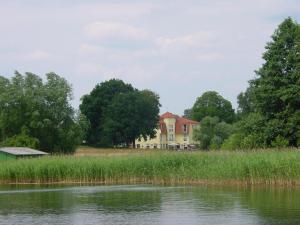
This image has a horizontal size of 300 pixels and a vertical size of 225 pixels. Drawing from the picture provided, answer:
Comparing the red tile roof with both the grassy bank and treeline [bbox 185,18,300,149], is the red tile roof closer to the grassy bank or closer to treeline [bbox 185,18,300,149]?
treeline [bbox 185,18,300,149]

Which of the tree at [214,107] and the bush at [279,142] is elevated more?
the tree at [214,107]

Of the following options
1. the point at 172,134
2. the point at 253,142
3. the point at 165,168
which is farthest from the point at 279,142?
the point at 172,134

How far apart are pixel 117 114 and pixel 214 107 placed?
29.5 m

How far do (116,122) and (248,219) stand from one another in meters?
83.1

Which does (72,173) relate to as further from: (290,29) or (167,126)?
(167,126)

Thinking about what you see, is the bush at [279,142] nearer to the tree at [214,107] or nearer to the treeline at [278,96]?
the treeline at [278,96]

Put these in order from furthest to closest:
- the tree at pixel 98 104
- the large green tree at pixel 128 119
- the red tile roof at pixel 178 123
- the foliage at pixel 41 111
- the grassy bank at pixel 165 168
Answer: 1. the red tile roof at pixel 178 123
2. the tree at pixel 98 104
3. the large green tree at pixel 128 119
4. the foliage at pixel 41 111
5. the grassy bank at pixel 165 168

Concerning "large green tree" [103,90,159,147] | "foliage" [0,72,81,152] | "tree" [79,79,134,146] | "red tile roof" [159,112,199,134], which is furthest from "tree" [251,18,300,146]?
"red tile roof" [159,112,199,134]

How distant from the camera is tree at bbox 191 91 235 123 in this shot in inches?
5005

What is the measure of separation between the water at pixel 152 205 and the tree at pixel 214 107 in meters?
89.2

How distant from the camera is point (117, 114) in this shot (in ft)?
348

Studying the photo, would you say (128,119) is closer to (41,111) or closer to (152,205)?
(41,111)

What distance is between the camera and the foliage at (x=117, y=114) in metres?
106

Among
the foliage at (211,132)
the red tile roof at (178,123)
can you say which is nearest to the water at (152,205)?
the foliage at (211,132)
